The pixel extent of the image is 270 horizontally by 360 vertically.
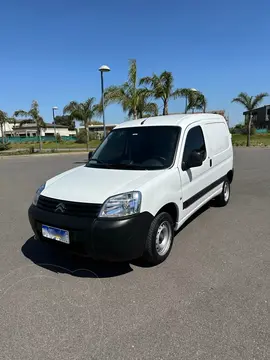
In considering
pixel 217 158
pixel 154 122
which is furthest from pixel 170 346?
pixel 217 158

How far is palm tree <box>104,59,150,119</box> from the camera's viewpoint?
18.8 meters

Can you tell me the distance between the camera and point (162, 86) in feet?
60.4

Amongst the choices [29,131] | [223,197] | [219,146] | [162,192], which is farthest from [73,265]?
[29,131]

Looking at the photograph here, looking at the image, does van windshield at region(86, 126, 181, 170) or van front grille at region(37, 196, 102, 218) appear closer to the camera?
van front grille at region(37, 196, 102, 218)

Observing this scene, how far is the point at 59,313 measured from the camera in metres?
2.78

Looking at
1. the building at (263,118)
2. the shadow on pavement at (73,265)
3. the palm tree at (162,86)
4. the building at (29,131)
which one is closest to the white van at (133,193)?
the shadow on pavement at (73,265)

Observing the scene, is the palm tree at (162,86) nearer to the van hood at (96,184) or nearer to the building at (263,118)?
the van hood at (96,184)

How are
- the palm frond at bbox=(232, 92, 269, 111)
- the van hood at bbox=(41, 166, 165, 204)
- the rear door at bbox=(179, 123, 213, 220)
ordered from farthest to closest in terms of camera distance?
the palm frond at bbox=(232, 92, 269, 111), the rear door at bbox=(179, 123, 213, 220), the van hood at bbox=(41, 166, 165, 204)

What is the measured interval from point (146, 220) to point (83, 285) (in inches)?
41.2

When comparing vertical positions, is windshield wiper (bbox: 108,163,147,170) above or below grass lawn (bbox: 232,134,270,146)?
above

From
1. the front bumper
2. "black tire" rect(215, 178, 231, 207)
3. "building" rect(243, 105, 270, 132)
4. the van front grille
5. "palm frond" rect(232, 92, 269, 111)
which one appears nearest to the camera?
the front bumper

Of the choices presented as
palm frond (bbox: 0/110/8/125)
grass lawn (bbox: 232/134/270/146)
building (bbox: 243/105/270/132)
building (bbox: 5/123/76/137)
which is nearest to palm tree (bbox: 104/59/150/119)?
grass lawn (bbox: 232/134/270/146)

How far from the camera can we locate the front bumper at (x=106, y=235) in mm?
3098

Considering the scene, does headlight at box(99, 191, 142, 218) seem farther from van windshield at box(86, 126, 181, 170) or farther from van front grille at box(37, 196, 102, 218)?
van windshield at box(86, 126, 181, 170)
